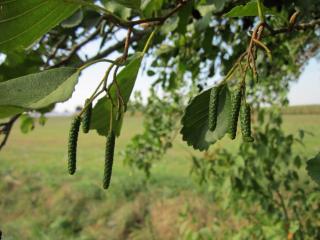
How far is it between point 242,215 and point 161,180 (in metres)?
7.14

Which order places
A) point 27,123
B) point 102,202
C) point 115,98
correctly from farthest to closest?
point 102,202 < point 27,123 < point 115,98

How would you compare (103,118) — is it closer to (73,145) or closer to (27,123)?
(73,145)

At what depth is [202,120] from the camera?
3.39 feet

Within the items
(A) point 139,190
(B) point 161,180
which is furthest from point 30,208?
(B) point 161,180

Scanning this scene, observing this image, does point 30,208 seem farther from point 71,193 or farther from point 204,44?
point 204,44

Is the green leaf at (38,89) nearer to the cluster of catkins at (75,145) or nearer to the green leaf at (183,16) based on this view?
the cluster of catkins at (75,145)

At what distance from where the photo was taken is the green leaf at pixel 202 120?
0.92 m

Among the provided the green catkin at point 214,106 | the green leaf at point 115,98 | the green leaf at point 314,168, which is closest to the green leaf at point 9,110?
the green leaf at point 115,98

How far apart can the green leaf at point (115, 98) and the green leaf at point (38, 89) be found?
13cm

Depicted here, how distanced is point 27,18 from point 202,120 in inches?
18.2

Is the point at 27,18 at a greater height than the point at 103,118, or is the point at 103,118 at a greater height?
the point at 27,18

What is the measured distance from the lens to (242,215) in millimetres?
3645

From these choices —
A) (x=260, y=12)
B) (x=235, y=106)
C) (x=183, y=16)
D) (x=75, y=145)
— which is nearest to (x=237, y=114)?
(x=235, y=106)

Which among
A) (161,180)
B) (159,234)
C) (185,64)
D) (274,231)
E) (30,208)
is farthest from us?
(161,180)
